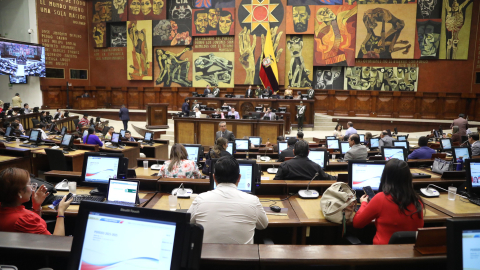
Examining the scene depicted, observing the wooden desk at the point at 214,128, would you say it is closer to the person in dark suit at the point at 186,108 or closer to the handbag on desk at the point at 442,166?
the person in dark suit at the point at 186,108

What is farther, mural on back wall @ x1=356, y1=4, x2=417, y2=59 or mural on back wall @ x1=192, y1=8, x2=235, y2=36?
mural on back wall @ x1=192, y1=8, x2=235, y2=36

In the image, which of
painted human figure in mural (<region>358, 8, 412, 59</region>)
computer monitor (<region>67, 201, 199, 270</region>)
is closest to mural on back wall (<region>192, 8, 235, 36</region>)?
painted human figure in mural (<region>358, 8, 412, 59</region>)

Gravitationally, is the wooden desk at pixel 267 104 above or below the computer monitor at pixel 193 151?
above

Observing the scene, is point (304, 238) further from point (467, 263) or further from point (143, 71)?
point (143, 71)

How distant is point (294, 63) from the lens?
690 inches

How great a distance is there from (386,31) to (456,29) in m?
3.22

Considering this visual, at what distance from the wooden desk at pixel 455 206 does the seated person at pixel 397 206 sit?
37.4 inches

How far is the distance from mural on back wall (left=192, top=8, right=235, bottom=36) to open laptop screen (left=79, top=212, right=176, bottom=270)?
692 inches

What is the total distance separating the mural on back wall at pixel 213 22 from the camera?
17922mm

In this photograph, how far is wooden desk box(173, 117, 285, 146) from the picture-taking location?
38.3ft

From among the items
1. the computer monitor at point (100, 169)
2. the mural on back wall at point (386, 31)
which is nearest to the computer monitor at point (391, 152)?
the computer monitor at point (100, 169)

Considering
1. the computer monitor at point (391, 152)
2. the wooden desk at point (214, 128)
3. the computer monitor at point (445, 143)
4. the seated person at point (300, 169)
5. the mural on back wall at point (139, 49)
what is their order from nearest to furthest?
1. the seated person at point (300, 169)
2. the computer monitor at point (391, 152)
3. the computer monitor at point (445, 143)
4. the wooden desk at point (214, 128)
5. the mural on back wall at point (139, 49)

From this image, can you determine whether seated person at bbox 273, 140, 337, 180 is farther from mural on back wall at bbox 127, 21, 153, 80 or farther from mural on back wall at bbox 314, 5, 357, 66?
mural on back wall at bbox 127, 21, 153, 80

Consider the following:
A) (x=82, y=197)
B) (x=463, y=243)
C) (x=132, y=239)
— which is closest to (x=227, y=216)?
(x=132, y=239)
